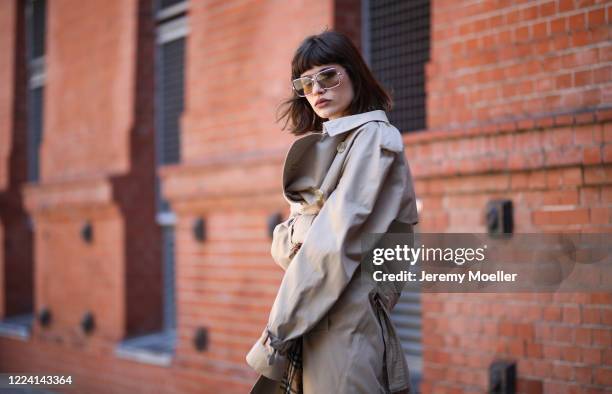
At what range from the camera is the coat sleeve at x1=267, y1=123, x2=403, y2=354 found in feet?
6.53

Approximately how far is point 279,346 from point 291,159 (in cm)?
63

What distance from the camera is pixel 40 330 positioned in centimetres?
768

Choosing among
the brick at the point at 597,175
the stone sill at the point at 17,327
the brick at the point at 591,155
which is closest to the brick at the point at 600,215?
the brick at the point at 597,175

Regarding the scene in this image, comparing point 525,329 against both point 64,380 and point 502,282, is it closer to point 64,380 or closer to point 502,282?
point 502,282

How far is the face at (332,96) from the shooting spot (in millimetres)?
2318

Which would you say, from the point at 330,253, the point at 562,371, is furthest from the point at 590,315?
the point at 330,253

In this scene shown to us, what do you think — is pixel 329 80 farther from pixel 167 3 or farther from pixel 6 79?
pixel 6 79

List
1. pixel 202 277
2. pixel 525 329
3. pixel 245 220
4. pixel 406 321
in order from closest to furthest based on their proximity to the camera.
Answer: pixel 525 329, pixel 406 321, pixel 245 220, pixel 202 277

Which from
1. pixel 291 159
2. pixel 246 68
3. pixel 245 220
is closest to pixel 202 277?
pixel 245 220

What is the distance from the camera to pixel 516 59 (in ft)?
10.9

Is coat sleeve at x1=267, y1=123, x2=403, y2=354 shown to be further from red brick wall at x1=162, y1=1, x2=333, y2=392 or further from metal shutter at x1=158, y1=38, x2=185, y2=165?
metal shutter at x1=158, y1=38, x2=185, y2=165

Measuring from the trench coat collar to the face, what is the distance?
137 millimetres

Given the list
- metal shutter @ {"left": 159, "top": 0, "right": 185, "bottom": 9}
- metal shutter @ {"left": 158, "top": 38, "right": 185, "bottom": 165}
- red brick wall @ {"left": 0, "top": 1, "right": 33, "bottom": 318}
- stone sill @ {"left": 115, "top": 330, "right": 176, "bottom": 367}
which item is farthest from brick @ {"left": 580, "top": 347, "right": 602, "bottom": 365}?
red brick wall @ {"left": 0, "top": 1, "right": 33, "bottom": 318}

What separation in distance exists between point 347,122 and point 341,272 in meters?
0.54
